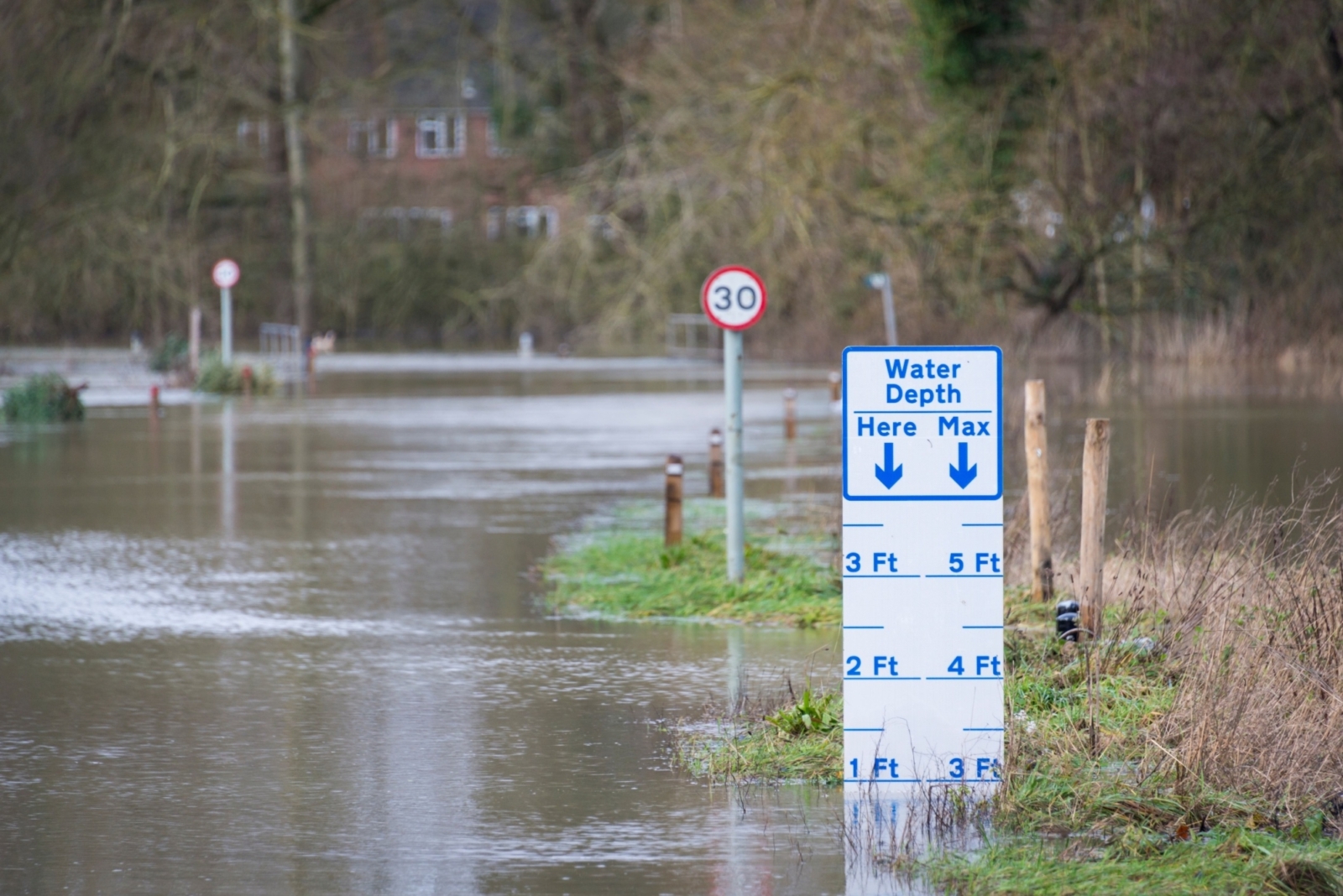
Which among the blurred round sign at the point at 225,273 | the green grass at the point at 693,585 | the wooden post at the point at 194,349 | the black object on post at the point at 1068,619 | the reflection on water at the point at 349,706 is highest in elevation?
the blurred round sign at the point at 225,273

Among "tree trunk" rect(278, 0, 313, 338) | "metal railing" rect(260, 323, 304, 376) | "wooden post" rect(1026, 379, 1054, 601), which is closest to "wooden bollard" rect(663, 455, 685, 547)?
"wooden post" rect(1026, 379, 1054, 601)

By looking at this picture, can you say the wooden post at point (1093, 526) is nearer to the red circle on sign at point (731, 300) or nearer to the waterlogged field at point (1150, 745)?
the waterlogged field at point (1150, 745)

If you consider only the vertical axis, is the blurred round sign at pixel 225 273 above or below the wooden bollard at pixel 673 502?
above

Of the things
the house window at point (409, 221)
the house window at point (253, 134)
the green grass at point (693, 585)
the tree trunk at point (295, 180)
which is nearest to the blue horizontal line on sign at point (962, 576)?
the green grass at point (693, 585)

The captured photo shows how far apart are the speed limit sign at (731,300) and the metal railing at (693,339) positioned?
133 feet

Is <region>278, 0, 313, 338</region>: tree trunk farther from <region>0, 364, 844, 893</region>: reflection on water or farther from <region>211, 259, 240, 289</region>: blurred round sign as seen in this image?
<region>0, 364, 844, 893</region>: reflection on water

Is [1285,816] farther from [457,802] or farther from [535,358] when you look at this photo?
[535,358]

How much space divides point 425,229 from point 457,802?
6047 centimetres

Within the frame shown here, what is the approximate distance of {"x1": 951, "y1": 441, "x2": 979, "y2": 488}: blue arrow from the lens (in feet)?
21.5

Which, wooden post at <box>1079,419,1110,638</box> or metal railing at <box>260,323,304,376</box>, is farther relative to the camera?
metal railing at <box>260,323,304,376</box>

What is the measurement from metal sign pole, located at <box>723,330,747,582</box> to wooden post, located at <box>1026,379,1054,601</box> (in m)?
2.21

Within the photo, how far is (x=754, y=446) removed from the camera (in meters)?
25.2

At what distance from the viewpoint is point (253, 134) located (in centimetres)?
6159

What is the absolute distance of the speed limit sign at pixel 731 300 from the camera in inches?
512
